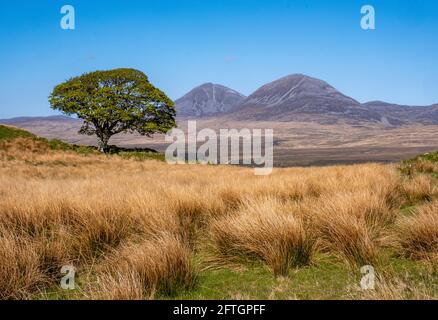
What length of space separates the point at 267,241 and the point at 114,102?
35.9 m

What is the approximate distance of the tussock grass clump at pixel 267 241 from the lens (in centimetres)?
465

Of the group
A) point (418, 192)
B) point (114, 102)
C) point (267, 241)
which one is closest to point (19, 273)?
point (267, 241)

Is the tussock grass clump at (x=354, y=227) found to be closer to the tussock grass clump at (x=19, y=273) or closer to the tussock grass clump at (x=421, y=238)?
the tussock grass clump at (x=421, y=238)

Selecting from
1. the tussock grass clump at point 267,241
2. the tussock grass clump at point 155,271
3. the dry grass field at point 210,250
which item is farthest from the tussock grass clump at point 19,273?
the tussock grass clump at point 267,241

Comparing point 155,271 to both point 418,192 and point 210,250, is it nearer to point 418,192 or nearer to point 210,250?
point 210,250

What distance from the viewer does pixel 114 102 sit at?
38625 mm

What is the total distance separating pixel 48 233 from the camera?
235 inches

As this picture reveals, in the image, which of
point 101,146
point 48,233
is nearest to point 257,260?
point 48,233

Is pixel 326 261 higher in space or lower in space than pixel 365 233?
lower

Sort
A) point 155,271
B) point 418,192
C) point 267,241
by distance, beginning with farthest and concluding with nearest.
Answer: point 418,192
point 267,241
point 155,271

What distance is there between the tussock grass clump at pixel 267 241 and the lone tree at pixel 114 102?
111 feet
